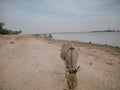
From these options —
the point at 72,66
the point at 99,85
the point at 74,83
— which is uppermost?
the point at 72,66

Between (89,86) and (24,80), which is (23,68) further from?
(89,86)

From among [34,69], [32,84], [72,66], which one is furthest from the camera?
[34,69]

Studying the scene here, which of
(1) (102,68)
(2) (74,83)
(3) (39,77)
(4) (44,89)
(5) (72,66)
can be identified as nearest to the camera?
(2) (74,83)

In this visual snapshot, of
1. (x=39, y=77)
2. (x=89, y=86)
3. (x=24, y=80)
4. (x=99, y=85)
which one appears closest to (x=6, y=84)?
(x=24, y=80)

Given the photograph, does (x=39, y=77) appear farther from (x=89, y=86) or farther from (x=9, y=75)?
(x=89, y=86)

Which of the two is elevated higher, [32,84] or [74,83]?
[74,83]

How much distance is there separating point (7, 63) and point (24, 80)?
7.59ft

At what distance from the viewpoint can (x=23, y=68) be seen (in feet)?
20.0

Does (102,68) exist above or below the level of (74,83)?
below

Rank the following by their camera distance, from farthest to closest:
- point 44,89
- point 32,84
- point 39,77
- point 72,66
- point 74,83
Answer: point 39,77, point 32,84, point 44,89, point 72,66, point 74,83

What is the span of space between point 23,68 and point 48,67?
1.25m

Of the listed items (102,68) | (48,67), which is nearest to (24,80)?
(48,67)

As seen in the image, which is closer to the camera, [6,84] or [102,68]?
[6,84]

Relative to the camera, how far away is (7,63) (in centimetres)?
671
